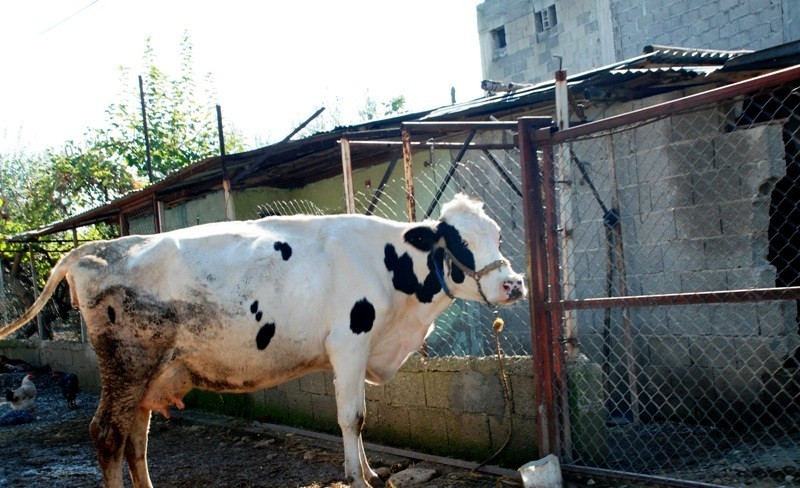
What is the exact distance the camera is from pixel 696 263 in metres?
6.98

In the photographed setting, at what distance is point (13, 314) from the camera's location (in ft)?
53.7

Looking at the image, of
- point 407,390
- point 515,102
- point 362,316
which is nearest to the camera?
point 362,316

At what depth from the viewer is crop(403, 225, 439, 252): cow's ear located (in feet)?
18.2

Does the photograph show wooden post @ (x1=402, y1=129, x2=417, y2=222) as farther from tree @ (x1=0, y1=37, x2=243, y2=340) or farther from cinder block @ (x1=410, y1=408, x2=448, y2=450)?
tree @ (x1=0, y1=37, x2=243, y2=340)

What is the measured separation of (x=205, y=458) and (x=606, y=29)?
11.7m

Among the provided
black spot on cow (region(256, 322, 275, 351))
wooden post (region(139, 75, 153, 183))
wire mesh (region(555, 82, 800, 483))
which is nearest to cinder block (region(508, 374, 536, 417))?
wire mesh (region(555, 82, 800, 483))

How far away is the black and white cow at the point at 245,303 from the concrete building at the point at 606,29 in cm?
835

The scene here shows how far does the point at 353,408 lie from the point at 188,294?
1.32 m

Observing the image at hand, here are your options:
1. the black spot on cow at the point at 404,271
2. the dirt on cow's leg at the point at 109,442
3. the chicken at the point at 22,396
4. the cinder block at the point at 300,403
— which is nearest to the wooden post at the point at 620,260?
the black spot on cow at the point at 404,271

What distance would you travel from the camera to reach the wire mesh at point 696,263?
6414mm

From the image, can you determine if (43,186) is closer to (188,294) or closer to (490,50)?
(490,50)

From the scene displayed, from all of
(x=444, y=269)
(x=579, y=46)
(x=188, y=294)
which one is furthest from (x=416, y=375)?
(x=579, y=46)

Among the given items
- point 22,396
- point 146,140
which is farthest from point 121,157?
point 22,396

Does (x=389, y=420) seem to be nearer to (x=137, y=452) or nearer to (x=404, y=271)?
(x=404, y=271)
